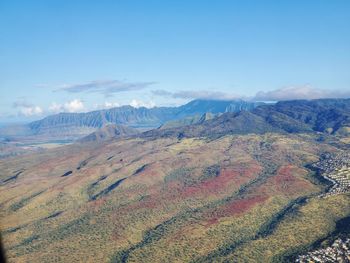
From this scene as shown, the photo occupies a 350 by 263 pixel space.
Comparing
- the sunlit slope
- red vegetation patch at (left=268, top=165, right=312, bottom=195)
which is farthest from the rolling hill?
red vegetation patch at (left=268, top=165, right=312, bottom=195)

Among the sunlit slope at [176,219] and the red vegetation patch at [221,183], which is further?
the red vegetation patch at [221,183]

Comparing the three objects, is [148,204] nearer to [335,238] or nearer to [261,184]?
[261,184]

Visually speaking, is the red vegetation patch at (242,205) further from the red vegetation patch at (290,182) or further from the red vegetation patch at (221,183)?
the red vegetation patch at (221,183)

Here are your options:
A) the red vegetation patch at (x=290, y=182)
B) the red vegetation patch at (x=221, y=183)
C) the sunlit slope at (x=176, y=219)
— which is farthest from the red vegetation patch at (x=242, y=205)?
the red vegetation patch at (x=221, y=183)

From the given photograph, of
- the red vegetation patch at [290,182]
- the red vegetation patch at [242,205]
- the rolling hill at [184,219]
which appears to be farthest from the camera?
the red vegetation patch at [290,182]

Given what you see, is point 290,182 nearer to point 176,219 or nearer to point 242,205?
point 242,205

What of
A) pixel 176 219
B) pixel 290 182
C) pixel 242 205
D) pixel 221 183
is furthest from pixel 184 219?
pixel 290 182

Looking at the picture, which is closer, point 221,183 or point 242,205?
point 242,205

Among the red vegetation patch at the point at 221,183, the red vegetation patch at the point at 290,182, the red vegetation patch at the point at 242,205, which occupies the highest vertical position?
the red vegetation patch at the point at 242,205

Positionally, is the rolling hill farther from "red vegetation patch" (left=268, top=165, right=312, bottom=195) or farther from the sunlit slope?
"red vegetation patch" (left=268, top=165, right=312, bottom=195)

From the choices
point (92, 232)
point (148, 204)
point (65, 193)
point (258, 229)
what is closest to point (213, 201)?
point (148, 204)

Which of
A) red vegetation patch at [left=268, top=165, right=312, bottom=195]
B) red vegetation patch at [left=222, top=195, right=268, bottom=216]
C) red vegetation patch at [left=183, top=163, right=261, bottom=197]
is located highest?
red vegetation patch at [left=222, top=195, right=268, bottom=216]
